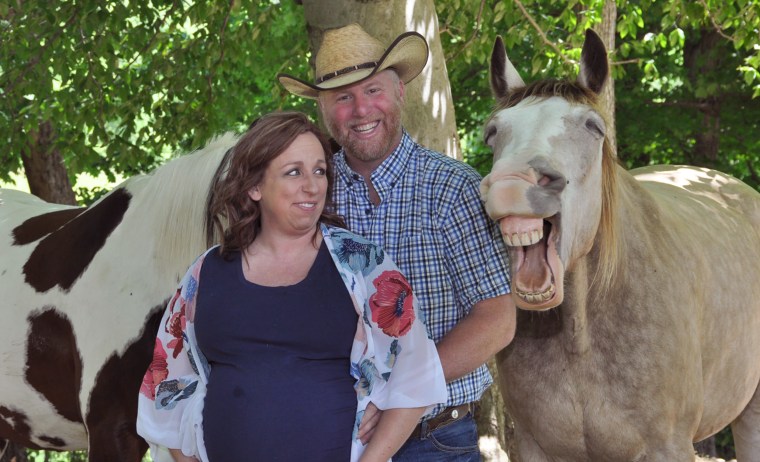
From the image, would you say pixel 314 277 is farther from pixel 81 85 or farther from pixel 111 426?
pixel 81 85

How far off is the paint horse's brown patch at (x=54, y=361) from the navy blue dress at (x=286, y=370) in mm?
1962

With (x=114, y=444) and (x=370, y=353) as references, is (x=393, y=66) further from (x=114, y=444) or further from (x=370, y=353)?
(x=114, y=444)

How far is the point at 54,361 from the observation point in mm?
3896

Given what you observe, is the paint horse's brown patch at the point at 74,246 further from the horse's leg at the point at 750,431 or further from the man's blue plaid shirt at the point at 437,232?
the horse's leg at the point at 750,431

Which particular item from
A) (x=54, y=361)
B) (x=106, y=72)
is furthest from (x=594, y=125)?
(x=106, y=72)

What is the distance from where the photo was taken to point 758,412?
A: 4.59 metres

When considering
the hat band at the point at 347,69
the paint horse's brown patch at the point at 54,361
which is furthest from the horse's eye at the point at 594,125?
the paint horse's brown patch at the point at 54,361

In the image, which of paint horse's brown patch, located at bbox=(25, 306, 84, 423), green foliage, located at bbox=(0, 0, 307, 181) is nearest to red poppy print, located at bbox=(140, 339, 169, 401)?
paint horse's brown patch, located at bbox=(25, 306, 84, 423)

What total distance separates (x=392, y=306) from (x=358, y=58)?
98 centimetres

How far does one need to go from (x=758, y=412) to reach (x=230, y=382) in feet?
11.7

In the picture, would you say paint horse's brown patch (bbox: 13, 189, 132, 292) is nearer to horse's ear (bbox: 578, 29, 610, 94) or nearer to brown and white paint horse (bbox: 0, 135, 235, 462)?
brown and white paint horse (bbox: 0, 135, 235, 462)

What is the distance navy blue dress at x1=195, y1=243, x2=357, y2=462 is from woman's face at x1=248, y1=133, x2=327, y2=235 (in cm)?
15

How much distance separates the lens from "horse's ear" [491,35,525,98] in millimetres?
3178

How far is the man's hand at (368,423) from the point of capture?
2104mm
